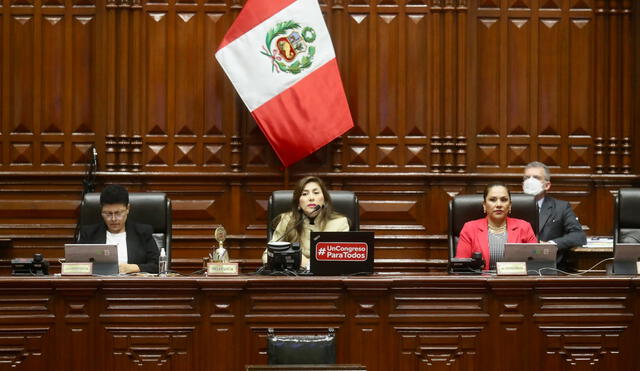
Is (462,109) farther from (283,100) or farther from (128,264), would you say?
(128,264)

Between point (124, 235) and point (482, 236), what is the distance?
225 centimetres

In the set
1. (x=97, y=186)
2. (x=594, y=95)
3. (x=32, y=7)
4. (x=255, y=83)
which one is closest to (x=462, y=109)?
(x=594, y=95)

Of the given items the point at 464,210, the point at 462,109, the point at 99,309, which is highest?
the point at 462,109

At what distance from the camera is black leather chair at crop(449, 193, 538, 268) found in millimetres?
6250

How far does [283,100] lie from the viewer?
25.7ft

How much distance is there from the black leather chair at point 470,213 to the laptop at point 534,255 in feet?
3.13

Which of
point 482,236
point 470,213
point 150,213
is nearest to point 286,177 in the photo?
point 150,213

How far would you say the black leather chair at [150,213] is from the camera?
6.09 m

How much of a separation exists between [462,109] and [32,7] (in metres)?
3.76

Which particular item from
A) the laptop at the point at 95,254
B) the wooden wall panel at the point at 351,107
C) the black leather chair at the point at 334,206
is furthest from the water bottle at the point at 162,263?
the wooden wall panel at the point at 351,107

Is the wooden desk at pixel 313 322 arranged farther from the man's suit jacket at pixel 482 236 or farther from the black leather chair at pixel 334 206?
the black leather chair at pixel 334 206

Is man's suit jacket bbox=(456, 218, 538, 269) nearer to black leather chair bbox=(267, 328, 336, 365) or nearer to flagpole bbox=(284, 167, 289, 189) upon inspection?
black leather chair bbox=(267, 328, 336, 365)

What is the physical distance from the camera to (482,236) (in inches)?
237

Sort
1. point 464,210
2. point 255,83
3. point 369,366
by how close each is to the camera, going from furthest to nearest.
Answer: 1. point 255,83
2. point 464,210
3. point 369,366
